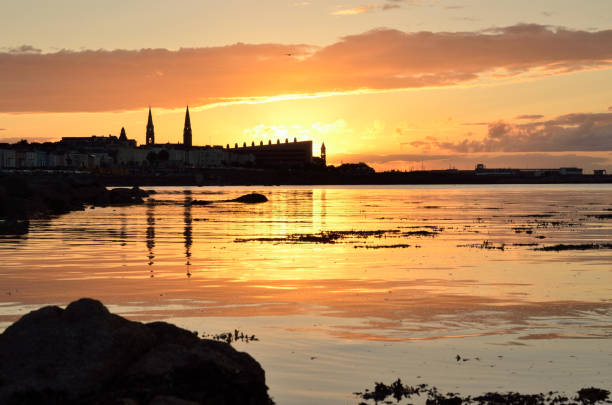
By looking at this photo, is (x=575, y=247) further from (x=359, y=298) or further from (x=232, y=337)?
(x=232, y=337)

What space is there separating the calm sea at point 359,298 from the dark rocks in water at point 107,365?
47.1 inches

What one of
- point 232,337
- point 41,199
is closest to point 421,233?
point 232,337

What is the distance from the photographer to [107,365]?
10562 millimetres

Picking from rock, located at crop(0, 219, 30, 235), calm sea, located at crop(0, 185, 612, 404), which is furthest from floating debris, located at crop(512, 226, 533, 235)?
rock, located at crop(0, 219, 30, 235)

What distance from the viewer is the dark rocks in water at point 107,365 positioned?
1016cm

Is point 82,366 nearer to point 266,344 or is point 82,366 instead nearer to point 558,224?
point 266,344

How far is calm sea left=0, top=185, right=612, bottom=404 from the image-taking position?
43.4 feet

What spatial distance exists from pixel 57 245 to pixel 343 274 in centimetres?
1619

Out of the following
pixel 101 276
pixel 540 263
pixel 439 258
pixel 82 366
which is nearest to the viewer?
pixel 82 366

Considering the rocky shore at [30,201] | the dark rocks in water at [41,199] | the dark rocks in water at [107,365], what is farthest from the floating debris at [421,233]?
the dark rocks in water at [107,365]

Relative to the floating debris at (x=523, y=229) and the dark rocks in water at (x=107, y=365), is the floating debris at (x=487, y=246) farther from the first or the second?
the dark rocks in water at (x=107, y=365)

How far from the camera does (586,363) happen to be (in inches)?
537

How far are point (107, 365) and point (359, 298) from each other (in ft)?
36.7

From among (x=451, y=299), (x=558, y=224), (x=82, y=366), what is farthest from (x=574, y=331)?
(x=558, y=224)
